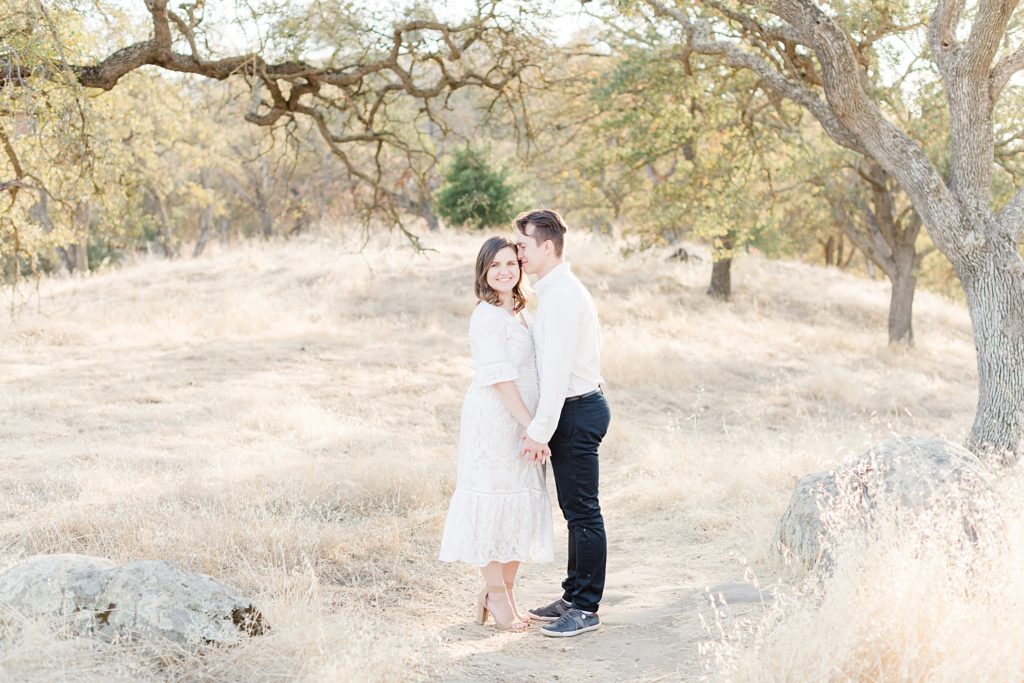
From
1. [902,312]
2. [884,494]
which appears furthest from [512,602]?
[902,312]

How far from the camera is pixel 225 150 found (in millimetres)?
29359

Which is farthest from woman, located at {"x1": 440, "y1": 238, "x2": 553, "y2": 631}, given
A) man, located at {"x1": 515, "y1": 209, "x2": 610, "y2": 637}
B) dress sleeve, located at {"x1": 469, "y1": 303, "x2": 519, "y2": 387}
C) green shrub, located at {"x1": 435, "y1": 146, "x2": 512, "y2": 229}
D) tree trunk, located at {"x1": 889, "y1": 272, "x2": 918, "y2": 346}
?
green shrub, located at {"x1": 435, "y1": 146, "x2": 512, "y2": 229}

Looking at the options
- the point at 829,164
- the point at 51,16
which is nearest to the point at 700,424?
the point at 829,164

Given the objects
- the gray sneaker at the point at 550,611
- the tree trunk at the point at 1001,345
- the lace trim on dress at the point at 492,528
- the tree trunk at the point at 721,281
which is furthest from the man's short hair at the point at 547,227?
the tree trunk at the point at 721,281

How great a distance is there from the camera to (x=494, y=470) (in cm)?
489

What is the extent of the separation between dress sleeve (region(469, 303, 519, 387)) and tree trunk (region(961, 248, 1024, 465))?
4.43 meters

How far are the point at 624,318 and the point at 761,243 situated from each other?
5.76m

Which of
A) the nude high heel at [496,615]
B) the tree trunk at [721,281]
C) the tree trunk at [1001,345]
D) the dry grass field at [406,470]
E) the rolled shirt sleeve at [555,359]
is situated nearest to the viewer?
the dry grass field at [406,470]

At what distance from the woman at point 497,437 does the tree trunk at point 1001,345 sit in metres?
4.24

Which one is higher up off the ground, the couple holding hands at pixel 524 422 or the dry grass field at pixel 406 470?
the couple holding hands at pixel 524 422

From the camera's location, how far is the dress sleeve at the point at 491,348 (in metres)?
4.78

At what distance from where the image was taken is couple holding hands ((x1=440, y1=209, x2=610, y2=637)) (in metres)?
4.79

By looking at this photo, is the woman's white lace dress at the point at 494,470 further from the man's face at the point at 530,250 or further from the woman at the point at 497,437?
the man's face at the point at 530,250

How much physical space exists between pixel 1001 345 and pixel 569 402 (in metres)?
4.33
